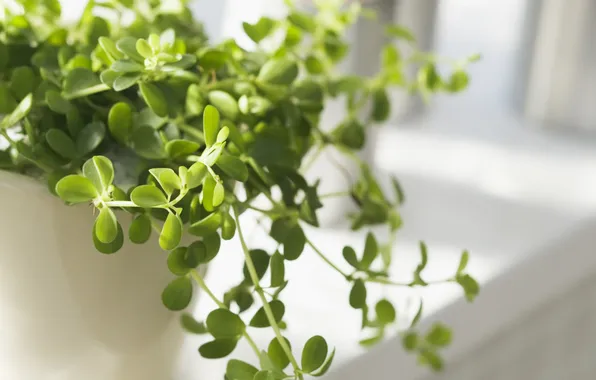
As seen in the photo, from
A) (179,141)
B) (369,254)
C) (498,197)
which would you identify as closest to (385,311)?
(369,254)

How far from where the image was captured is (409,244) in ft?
1.99

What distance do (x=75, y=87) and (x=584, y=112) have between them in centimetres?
68

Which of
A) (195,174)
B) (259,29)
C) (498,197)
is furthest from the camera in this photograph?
(498,197)

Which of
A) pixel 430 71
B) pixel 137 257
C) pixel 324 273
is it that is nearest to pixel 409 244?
pixel 324 273

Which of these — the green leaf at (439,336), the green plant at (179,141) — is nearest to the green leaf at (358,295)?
the green plant at (179,141)

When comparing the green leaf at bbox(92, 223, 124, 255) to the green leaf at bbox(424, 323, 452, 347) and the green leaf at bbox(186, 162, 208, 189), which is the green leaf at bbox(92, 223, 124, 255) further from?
the green leaf at bbox(424, 323, 452, 347)

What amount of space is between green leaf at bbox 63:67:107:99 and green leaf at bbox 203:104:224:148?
61 millimetres

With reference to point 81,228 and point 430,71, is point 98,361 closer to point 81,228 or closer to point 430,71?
point 81,228

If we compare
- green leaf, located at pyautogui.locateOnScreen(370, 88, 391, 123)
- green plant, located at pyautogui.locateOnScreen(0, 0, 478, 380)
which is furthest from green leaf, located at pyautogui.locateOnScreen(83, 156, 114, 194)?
green leaf, located at pyautogui.locateOnScreen(370, 88, 391, 123)

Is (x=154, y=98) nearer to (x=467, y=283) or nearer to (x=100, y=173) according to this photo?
(x=100, y=173)

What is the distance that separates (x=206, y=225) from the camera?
0.87 ft

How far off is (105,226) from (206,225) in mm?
36

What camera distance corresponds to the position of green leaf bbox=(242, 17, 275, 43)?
0.34 metres

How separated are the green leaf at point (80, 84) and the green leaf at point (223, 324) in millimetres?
101
